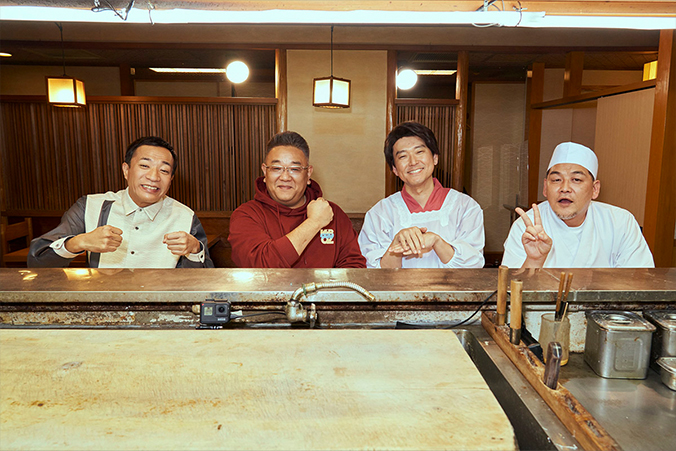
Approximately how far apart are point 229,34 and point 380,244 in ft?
12.4

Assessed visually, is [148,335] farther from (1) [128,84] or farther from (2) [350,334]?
(1) [128,84]

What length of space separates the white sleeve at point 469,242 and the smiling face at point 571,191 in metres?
0.40

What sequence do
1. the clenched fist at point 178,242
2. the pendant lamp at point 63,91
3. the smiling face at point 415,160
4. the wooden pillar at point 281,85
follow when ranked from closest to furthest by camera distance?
the clenched fist at point 178,242
the smiling face at point 415,160
the pendant lamp at point 63,91
the wooden pillar at point 281,85

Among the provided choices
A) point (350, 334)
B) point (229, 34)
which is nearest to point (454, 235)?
point (350, 334)

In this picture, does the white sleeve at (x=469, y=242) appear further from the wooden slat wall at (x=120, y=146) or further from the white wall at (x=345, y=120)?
the wooden slat wall at (x=120, y=146)

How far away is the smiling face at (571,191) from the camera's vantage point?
2328 millimetres

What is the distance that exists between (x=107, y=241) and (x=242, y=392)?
1327 mm

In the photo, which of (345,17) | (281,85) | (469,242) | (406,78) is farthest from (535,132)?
(345,17)

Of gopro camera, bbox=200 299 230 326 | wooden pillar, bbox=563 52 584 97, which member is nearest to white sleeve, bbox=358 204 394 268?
gopro camera, bbox=200 299 230 326

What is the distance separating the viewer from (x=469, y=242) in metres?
2.57

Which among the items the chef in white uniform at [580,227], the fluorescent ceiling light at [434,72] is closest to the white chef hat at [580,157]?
the chef in white uniform at [580,227]

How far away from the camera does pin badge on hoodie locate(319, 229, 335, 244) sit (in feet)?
8.05

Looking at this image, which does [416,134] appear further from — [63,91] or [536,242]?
[63,91]

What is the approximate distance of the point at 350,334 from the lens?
1.10 meters
